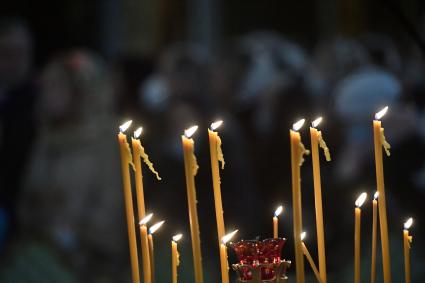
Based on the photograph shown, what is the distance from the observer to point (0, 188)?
5.08 m

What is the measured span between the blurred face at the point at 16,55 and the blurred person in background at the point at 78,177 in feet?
0.40

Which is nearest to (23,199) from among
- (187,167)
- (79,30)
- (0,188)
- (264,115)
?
(0,188)

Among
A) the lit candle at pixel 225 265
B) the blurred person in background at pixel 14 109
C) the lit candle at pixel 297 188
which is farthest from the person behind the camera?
the blurred person in background at pixel 14 109

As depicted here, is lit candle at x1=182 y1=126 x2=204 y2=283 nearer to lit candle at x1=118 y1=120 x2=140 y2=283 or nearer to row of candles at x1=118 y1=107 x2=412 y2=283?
row of candles at x1=118 y1=107 x2=412 y2=283

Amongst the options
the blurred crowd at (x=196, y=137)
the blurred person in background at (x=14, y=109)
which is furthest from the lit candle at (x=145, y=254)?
the blurred person in background at (x=14, y=109)

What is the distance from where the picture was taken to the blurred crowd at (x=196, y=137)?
16.0 ft

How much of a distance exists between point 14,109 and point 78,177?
492 mm

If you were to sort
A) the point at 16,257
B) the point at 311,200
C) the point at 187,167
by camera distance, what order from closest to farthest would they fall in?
the point at 187,167 < the point at 311,200 < the point at 16,257

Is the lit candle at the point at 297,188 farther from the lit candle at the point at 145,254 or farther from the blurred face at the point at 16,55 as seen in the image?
the blurred face at the point at 16,55

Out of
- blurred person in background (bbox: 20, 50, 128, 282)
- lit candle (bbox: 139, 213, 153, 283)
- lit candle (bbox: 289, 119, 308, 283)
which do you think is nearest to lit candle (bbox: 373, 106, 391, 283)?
lit candle (bbox: 289, 119, 308, 283)

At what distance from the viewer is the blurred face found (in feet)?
16.6

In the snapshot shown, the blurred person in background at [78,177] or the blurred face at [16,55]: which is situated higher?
the blurred face at [16,55]

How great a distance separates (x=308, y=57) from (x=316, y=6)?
272 mm

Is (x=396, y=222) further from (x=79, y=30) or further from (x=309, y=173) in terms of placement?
(x=79, y=30)
